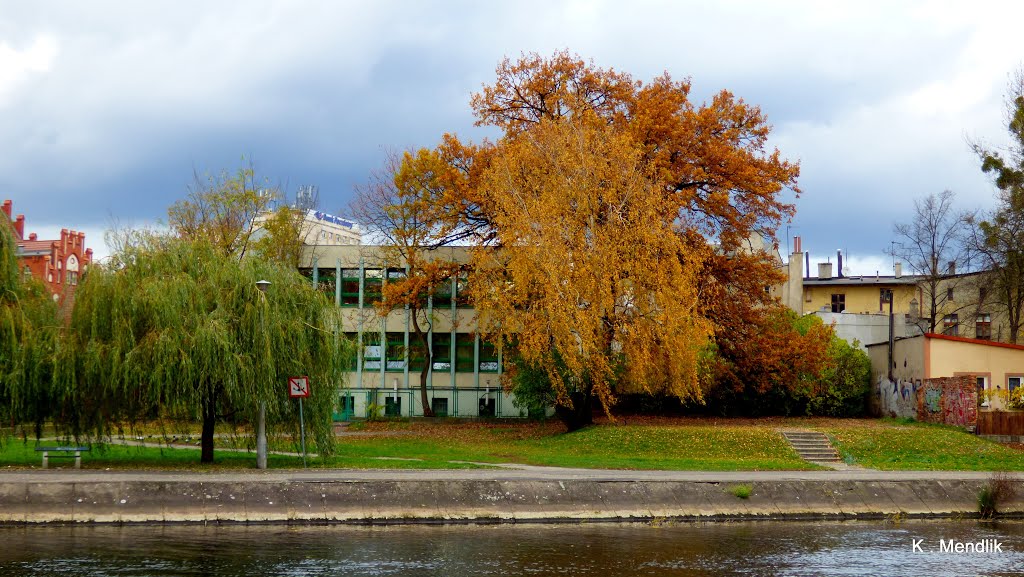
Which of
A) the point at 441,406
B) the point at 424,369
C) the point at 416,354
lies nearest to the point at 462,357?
the point at 416,354

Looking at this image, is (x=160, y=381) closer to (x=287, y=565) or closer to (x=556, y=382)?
(x=287, y=565)

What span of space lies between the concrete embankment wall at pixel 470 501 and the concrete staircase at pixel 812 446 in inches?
420

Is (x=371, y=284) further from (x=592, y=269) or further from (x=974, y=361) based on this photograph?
(x=974, y=361)

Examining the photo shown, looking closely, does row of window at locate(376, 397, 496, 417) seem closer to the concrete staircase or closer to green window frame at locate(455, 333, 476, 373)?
green window frame at locate(455, 333, 476, 373)

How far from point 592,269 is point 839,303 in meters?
53.0

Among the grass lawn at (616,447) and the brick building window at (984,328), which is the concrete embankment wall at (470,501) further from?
the brick building window at (984,328)

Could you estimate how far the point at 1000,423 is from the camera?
43.1 metres

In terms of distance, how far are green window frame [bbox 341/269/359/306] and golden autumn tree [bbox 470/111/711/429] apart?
20.9 meters

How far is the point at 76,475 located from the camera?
26.8 meters

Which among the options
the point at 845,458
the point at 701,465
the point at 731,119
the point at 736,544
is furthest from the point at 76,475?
the point at 731,119

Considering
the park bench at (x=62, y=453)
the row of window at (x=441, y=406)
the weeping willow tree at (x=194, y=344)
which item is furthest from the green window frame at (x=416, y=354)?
the park bench at (x=62, y=453)

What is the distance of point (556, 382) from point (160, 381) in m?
20.5

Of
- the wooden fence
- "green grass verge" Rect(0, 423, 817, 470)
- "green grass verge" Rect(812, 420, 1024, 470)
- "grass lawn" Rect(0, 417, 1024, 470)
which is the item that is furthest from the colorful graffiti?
"green grass verge" Rect(0, 423, 817, 470)

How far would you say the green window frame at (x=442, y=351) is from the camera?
6631cm
